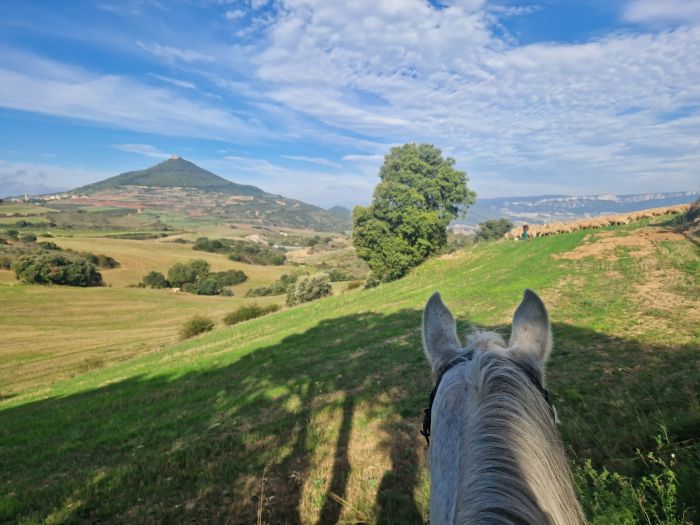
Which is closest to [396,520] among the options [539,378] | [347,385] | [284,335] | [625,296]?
[539,378]

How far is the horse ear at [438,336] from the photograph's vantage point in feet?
6.68

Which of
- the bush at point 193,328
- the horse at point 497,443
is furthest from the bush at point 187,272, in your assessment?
the horse at point 497,443

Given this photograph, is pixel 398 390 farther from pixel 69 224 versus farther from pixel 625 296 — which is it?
pixel 69 224

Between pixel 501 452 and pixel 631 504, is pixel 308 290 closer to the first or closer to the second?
pixel 631 504

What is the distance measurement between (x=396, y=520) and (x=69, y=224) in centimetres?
15076

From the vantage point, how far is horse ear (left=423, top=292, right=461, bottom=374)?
204 centimetres

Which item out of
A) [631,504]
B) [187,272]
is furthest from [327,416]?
[187,272]

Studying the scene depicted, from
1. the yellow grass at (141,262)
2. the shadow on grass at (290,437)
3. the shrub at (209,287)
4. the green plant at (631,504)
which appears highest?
the green plant at (631,504)

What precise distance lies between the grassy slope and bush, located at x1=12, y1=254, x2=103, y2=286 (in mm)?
47998

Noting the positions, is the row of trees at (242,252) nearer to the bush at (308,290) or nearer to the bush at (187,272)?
the bush at (187,272)

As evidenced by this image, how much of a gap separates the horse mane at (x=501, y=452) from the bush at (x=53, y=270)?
67898 millimetres

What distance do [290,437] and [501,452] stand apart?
21.5ft

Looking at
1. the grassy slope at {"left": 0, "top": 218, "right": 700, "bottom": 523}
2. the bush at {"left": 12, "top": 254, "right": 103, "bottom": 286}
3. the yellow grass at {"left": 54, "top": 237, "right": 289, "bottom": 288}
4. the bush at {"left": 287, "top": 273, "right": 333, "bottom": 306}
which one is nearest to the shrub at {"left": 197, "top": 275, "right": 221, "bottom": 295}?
the yellow grass at {"left": 54, "top": 237, "right": 289, "bottom": 288}

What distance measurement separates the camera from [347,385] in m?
9.23
